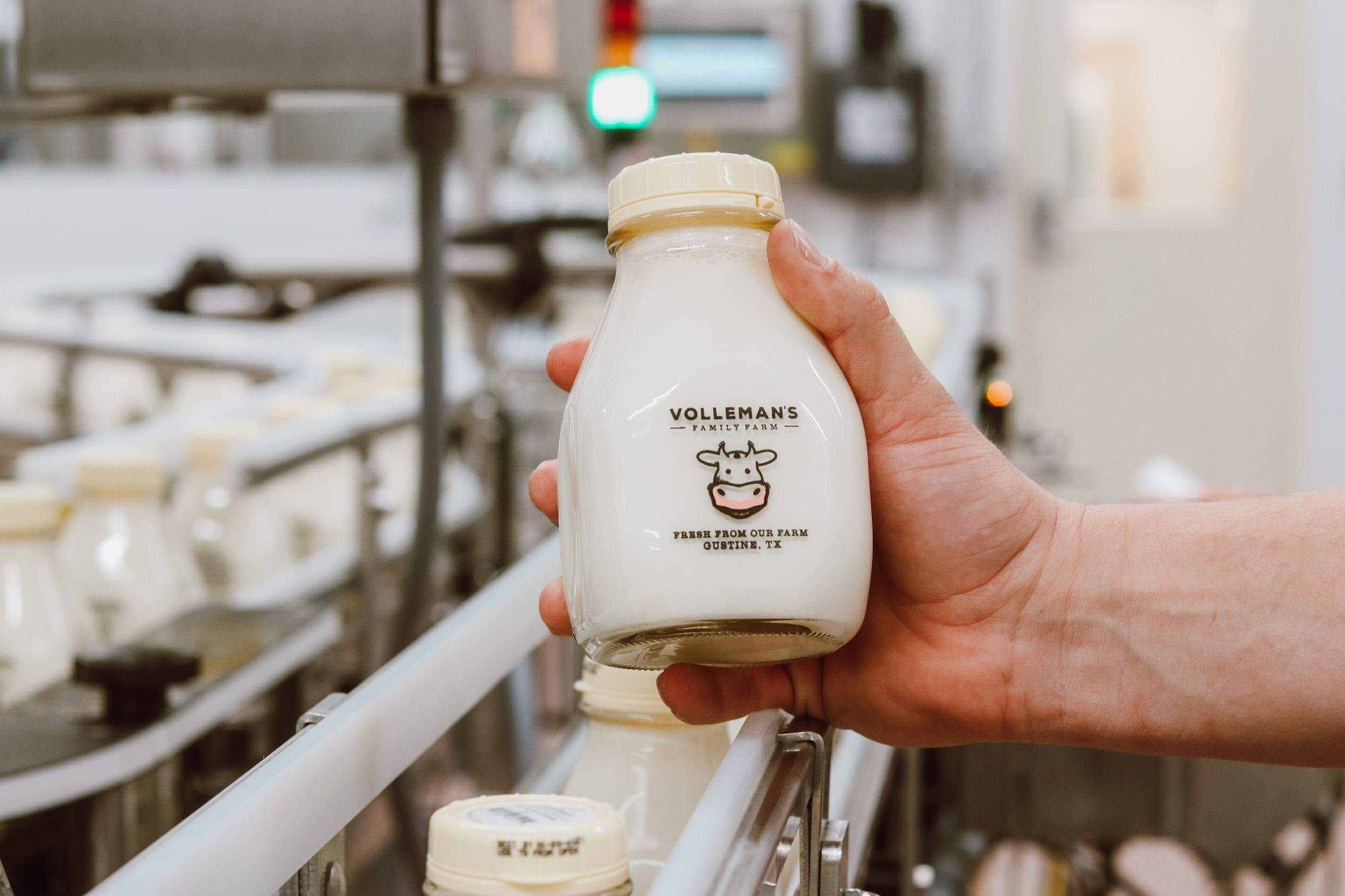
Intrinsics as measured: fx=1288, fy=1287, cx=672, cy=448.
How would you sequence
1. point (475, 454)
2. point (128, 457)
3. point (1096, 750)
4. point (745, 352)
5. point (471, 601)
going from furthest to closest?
point (475, 454)
point (1096, 750)
point (128, 457)
point (471, 601)
point (745, 352)

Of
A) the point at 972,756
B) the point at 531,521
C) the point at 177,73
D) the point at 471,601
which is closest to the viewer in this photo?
the point at 471,601

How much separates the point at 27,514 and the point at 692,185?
65 cm

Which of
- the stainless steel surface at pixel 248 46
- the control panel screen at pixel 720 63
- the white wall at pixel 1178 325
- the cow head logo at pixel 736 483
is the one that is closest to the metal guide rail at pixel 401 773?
the cow head logo at pixel 736 483

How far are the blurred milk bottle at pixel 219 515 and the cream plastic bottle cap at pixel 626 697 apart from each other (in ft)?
2.57

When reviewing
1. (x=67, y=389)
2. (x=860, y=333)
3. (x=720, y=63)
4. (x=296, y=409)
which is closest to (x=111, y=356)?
(x=67, y=389)

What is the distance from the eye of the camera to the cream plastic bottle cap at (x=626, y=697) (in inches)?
26.5

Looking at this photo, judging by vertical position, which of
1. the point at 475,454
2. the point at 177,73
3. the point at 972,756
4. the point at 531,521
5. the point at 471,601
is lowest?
the point at 972,756

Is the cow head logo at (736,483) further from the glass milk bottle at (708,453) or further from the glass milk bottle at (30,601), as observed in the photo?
the glass milk bottle at (30,601)

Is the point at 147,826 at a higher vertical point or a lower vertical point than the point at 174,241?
lower

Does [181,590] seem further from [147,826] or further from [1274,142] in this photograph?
[1274,142]

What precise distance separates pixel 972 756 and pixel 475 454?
3.31 ft

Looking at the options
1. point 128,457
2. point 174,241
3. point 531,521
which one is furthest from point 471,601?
point 174,241

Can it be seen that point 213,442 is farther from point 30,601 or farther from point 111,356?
point 111,356

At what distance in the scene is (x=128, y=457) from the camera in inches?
42.9
